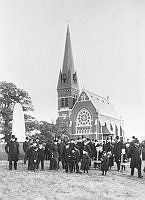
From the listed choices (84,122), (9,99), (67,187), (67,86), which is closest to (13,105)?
(9,99)

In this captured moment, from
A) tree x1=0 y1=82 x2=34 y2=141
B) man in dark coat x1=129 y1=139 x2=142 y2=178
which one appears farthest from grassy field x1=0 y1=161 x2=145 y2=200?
tree x1=0 y1=82 x2=34 y2=141

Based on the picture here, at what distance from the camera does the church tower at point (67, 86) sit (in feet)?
239

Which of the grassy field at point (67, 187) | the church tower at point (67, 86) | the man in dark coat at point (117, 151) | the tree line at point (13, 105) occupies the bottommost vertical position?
the grassy field at point (67, 187)

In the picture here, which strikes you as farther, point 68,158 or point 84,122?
point 84,122

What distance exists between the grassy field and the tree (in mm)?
23016

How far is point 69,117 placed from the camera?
71.1 metres

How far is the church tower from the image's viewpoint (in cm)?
7288

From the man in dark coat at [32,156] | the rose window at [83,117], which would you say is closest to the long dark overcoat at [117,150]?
the man in dark coat at [32,156]

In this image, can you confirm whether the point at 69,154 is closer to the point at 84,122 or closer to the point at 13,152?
the point at 13,152

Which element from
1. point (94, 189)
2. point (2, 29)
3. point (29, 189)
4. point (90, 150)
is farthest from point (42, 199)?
point (2, 29)

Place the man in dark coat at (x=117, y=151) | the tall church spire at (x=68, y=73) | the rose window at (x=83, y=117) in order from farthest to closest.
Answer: the tall church spire at (x=68, y=73) < the rose window at (x=83, y=117) < the man in dark coat at (x=117, y=151)

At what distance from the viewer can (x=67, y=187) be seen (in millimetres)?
11297

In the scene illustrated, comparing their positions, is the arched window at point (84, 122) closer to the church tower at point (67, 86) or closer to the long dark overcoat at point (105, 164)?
the church tower at point (67, 86)

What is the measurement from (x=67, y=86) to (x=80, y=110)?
797 centimetres
